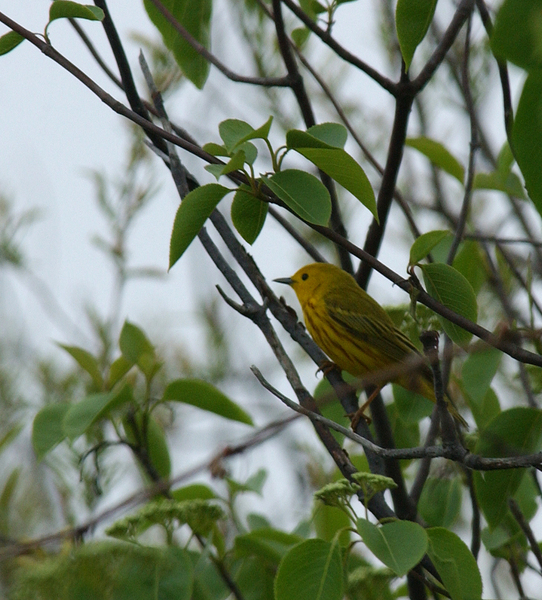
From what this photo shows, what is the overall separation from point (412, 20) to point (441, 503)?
3.87ft

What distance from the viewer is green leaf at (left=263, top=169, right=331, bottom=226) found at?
1.15 m

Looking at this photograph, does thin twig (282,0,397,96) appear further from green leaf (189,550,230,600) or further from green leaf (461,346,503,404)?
green leaf (189,550,230,600)

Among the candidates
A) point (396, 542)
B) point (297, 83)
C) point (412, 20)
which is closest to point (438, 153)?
point (297, 83)

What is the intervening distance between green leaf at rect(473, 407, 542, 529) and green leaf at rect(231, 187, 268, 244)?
638 millimetres

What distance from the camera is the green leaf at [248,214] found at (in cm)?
134

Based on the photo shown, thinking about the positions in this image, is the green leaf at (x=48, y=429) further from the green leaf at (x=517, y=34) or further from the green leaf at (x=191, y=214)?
the green leaf at (x=517, y=34)

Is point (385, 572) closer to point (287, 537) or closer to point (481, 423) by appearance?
point (287, 537)

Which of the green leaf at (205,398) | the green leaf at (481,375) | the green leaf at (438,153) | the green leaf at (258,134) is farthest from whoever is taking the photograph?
the green leaf at (438,153)

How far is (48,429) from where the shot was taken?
166 cm

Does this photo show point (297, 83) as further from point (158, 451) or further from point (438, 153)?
point (158, 451)

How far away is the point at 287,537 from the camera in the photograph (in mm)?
1734

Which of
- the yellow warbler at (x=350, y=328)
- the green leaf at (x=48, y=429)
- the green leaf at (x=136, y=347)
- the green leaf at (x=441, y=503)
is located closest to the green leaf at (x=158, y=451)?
the green leaf at (x=136, y=347)

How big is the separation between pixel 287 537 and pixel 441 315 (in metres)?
0.75

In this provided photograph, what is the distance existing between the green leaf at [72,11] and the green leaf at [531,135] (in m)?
0.77
